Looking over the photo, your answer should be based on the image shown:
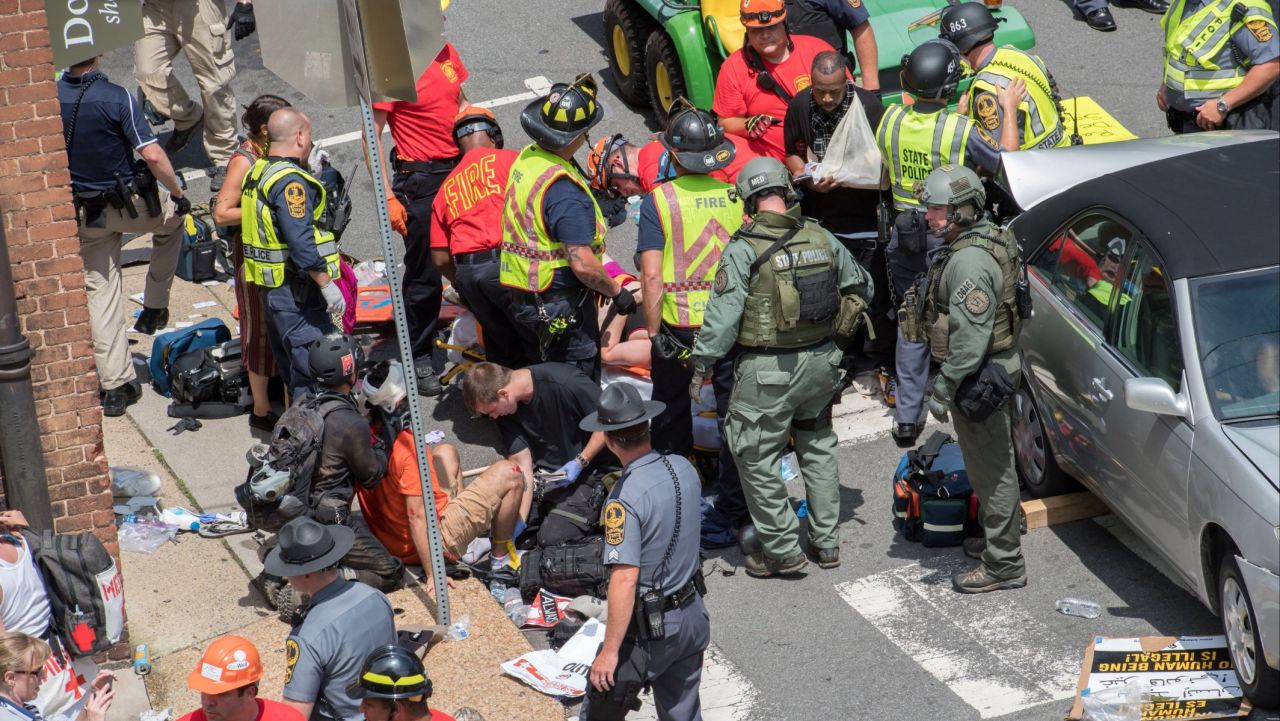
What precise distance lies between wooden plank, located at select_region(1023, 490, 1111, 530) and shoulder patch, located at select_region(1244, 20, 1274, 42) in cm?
330

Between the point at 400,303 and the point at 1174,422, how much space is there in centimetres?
341

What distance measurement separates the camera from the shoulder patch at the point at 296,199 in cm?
820

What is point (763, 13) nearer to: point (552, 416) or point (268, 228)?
point (552, 416)

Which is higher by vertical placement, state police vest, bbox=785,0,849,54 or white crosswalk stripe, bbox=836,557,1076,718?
state police vest, bbox=785,0,849,54

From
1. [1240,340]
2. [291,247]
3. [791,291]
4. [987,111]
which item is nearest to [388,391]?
[291,247]

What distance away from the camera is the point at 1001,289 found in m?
6.92

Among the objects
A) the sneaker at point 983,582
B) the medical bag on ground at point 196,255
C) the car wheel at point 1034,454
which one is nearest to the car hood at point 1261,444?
the sneaker at point 983,582

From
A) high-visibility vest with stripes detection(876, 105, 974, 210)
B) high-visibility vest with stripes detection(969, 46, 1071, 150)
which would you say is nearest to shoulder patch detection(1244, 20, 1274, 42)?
high-visibility vest with stripes detection(969, 46, 1071, 150)

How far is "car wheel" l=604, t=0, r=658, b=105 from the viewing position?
12117 mm

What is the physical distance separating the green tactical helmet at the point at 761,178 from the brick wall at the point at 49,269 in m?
3.18

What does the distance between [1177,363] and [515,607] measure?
341cm

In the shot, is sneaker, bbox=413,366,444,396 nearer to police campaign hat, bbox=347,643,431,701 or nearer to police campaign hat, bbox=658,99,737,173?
police campaign hat, bbox=658,99,737,173

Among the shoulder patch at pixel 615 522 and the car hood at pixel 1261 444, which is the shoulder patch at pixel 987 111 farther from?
the shoulder patch at pixel 615 522

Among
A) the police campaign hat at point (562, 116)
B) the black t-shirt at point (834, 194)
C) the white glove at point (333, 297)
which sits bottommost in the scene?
the white glove at point (333, 297)
